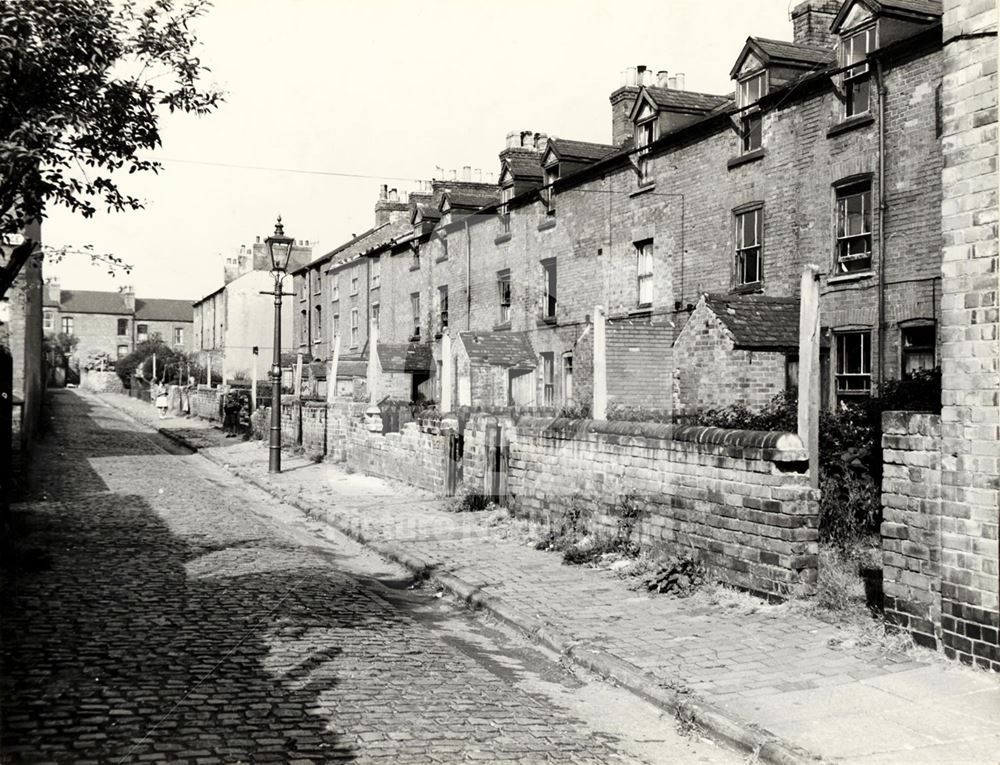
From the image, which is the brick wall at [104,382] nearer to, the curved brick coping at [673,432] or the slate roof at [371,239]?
the slate roof at [371,239]

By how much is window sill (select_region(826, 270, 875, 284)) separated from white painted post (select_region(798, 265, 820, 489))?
963 centimetres

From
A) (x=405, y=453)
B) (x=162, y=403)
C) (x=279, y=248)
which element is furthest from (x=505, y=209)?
(x=162, y=403)

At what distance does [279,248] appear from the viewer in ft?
61.7

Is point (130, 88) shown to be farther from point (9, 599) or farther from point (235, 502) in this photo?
point (235, 502)

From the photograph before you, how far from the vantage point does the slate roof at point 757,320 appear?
48.2ft

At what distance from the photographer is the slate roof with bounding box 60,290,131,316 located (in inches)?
3971

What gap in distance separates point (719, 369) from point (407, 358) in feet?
68.6

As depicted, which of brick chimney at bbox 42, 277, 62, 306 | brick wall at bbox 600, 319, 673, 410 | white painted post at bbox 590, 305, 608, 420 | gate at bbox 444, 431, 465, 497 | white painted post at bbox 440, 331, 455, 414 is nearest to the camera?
white painted post at bbox 590, 305, 608, 420

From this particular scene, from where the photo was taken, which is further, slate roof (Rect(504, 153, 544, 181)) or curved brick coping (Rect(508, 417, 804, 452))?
slate roof (Rect(504, 153, 544, 181))

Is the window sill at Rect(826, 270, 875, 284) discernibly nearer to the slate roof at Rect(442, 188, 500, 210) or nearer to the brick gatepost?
the brick gatepost

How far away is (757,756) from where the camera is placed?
461 cm

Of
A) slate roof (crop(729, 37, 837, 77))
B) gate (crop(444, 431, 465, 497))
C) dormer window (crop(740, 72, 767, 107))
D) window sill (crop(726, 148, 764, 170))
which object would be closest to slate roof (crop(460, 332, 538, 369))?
window sill (crop(726, 148, 764, 170))

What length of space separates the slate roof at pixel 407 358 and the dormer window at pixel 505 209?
673 cm

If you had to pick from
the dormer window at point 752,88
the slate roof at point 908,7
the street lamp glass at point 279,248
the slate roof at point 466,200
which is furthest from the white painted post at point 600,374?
the slate roof at point 466,200
